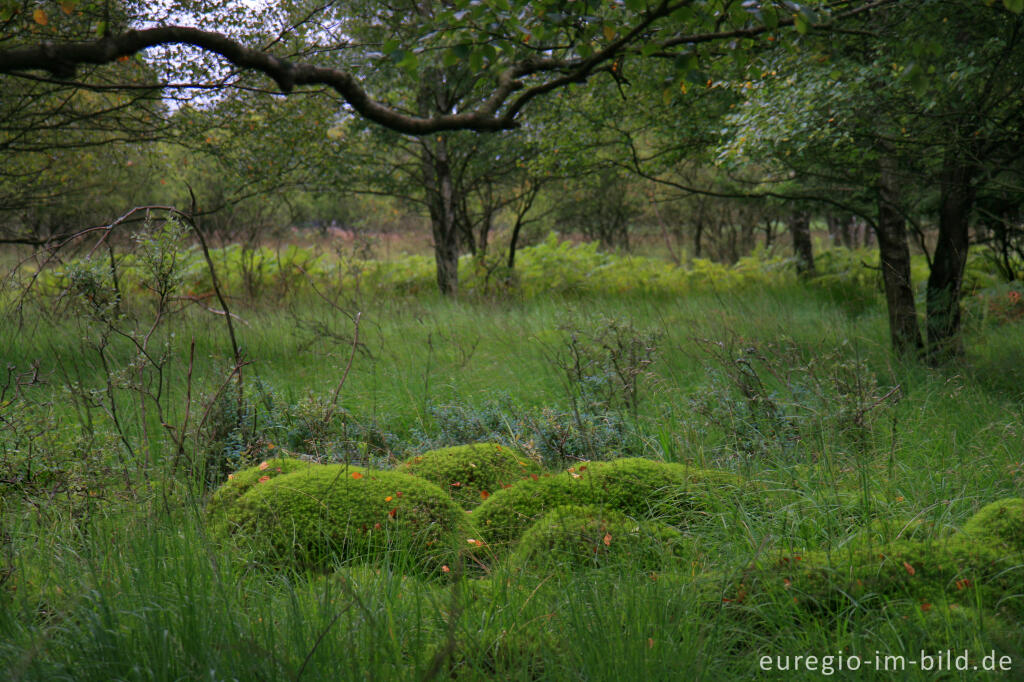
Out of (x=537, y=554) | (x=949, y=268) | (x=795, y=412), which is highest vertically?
(x=949, y=268)

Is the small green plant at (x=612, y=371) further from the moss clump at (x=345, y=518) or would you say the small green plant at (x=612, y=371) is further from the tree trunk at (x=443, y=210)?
the tree trunk at (x=443, y=210)

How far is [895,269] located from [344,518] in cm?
590

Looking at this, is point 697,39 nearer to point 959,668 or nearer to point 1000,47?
point 1000,47

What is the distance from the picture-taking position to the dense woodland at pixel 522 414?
5.51 ft

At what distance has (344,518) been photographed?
2471mm

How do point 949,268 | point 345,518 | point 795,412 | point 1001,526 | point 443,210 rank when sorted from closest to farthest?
point 1001,526 → point 345,518 → point 795,412 → point 949,268 → point 443,210

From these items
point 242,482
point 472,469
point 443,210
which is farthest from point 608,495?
point 443,210

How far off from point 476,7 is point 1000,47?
11.2 feet

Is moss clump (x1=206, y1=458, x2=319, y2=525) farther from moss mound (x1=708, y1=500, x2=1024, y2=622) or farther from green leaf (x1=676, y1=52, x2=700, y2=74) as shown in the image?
green leaf (x1=676, y1=52, x2=700, y2=74)

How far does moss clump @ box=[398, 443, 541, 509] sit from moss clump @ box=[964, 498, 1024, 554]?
5.77 feet

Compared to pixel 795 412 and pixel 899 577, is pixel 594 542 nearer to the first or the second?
pixel 899 577

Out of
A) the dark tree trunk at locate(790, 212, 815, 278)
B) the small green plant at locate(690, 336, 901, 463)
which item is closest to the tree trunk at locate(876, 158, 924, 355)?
the small green plant at locate(690, 336, 901, 463)


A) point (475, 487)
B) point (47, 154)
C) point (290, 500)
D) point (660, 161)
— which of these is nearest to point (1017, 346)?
point (660, 161)

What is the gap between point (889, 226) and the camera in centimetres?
636
